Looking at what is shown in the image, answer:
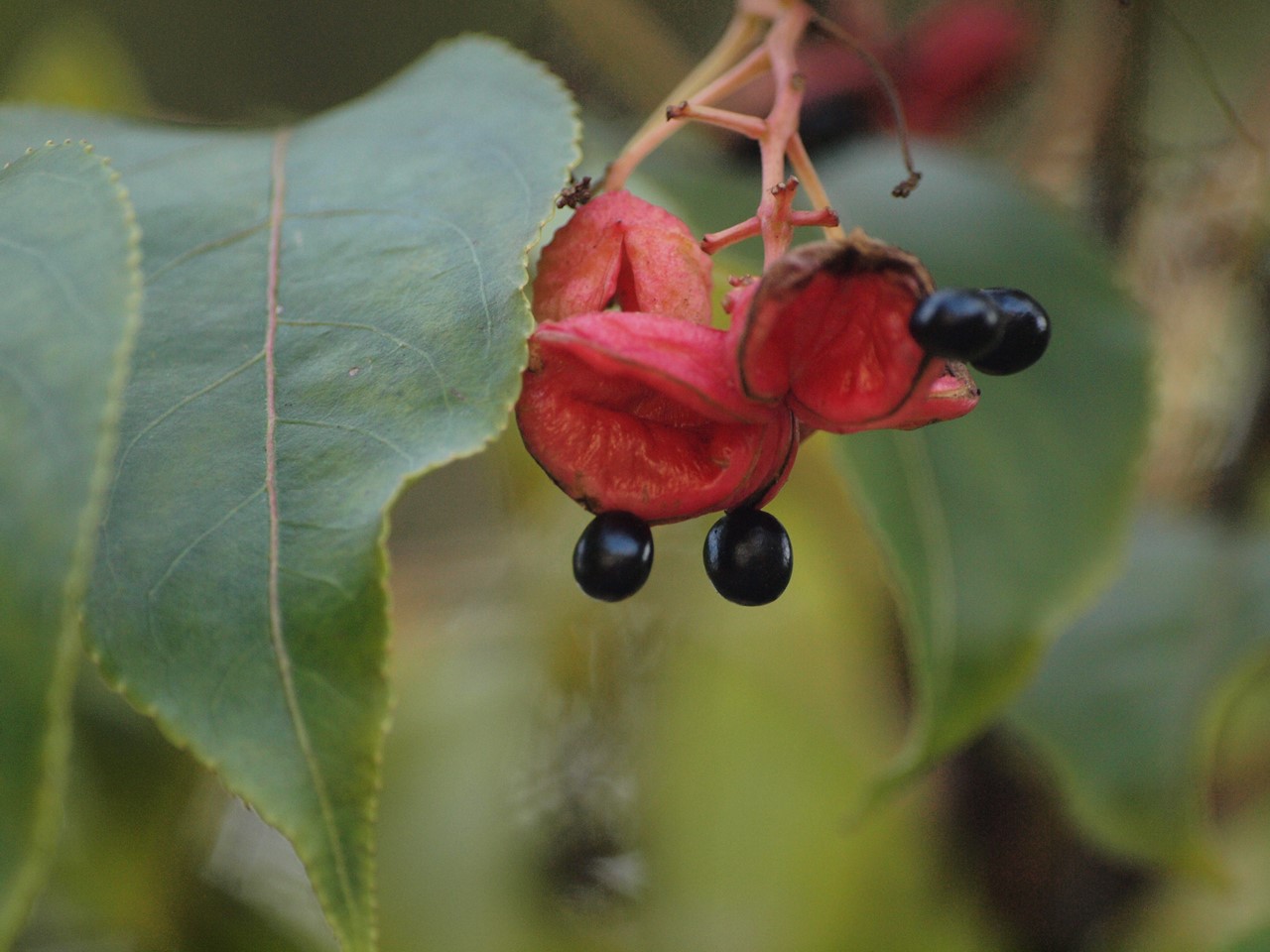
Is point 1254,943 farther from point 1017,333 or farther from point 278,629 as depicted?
point 278,629

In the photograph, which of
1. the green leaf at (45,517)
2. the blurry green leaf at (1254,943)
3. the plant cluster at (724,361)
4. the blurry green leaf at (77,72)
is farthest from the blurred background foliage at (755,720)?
the green leaf at (45,517)

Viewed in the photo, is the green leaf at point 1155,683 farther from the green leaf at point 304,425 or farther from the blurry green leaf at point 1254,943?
the green leaf at point 304,425

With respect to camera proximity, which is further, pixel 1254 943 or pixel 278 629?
pixel 1254 943

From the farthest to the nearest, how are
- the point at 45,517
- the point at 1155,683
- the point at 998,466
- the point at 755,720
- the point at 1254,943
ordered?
1. the point at 755,720
2. the point at 1155,683
3. the point at 998,466
4. the point at 1254,943
5. the point at 45,517

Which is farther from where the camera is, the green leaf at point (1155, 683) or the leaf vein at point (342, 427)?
the green leaf at point (1155, 683)

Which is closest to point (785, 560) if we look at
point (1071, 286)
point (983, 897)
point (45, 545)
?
point (45, 545)

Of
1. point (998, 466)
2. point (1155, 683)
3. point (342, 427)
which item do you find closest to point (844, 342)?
point (342, 427)

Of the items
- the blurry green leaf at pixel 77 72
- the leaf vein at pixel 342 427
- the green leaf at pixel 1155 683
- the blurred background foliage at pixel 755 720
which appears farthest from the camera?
the blurry green leaf at pixel 77 72

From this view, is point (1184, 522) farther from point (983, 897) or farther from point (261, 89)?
point (261, 89)
